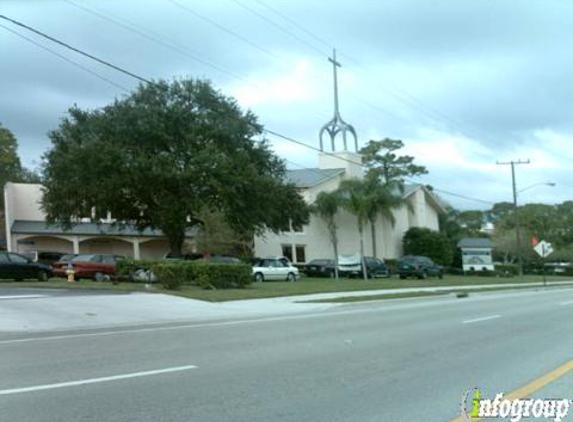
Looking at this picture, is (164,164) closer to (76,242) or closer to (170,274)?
(170,274)

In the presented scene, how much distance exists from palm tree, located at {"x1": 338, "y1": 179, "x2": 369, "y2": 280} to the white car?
11.6 m

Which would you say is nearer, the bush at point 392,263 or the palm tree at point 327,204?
the palm tree at point 327,204

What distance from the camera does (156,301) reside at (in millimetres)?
21734

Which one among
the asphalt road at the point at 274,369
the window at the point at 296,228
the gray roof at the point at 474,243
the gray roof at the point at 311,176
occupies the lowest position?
the asphalt road at the point at 274,369

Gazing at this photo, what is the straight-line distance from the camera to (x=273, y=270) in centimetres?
3984

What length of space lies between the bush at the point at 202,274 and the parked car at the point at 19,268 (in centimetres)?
688

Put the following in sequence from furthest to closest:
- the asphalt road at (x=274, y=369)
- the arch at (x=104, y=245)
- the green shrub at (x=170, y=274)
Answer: the arch at (x=104, y=245)
the green shrub at (x=170, y=274)
the asphalt road at (x=274, y=369)

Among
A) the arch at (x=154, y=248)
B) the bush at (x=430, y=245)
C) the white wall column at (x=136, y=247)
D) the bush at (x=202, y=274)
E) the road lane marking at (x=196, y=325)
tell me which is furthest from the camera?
the bush at (x=430, y=245)

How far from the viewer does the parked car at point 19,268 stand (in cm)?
2972

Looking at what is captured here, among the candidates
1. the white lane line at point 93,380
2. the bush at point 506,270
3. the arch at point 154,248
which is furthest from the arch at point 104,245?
the white lane line at point 93,380

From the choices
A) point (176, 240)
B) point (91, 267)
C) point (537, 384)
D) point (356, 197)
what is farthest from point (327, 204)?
point (537, 384)

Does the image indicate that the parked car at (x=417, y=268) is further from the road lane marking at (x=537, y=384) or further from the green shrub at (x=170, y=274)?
the road lane marking at (x=537, y=384)

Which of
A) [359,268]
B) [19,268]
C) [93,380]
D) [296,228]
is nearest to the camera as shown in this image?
[93,380]

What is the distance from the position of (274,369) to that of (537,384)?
3.43m
